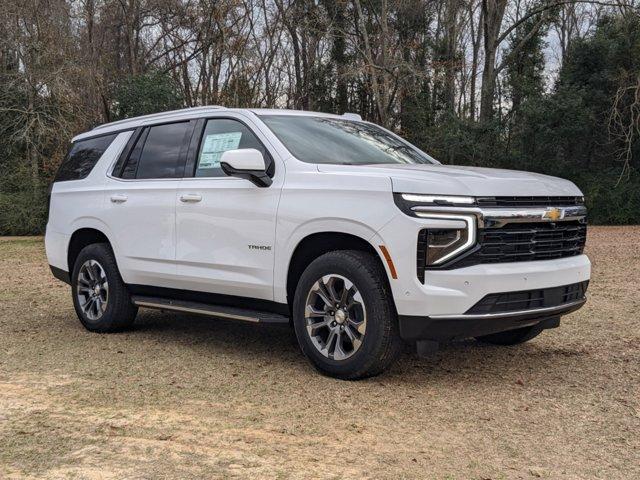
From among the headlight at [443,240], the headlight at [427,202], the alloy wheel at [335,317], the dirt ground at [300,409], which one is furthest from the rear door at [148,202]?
the headlight at [443,240]

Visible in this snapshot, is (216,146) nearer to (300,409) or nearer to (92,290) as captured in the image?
(92,290)

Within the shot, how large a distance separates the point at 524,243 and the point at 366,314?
3.75 ft

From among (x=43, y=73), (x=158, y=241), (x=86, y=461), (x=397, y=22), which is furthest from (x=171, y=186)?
(x=397, y=22)

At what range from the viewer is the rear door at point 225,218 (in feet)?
18.0

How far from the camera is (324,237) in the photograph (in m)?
5.20

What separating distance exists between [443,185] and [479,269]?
0.58 meters

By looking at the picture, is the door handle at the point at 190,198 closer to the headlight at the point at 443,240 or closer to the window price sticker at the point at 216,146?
the window price sticker at the point at 216,146

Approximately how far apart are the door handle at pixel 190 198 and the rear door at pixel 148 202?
0.44 feet

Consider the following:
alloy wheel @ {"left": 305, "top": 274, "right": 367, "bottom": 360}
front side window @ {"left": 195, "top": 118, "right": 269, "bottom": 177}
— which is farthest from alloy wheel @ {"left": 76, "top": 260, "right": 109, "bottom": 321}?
alloy wheel @ {"left": 305, "top": 274, "right": 367, "bottom": 360}

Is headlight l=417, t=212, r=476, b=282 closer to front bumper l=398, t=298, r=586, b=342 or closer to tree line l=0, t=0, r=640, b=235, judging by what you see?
front bumper l=398, t=298, r=586, b=342

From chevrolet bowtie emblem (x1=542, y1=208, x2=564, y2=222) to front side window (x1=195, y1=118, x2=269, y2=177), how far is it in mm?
2258

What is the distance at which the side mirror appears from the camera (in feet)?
17.5

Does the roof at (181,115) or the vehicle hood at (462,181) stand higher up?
the roof at (181,115)

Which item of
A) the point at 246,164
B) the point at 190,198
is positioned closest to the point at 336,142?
the point at 246,164
